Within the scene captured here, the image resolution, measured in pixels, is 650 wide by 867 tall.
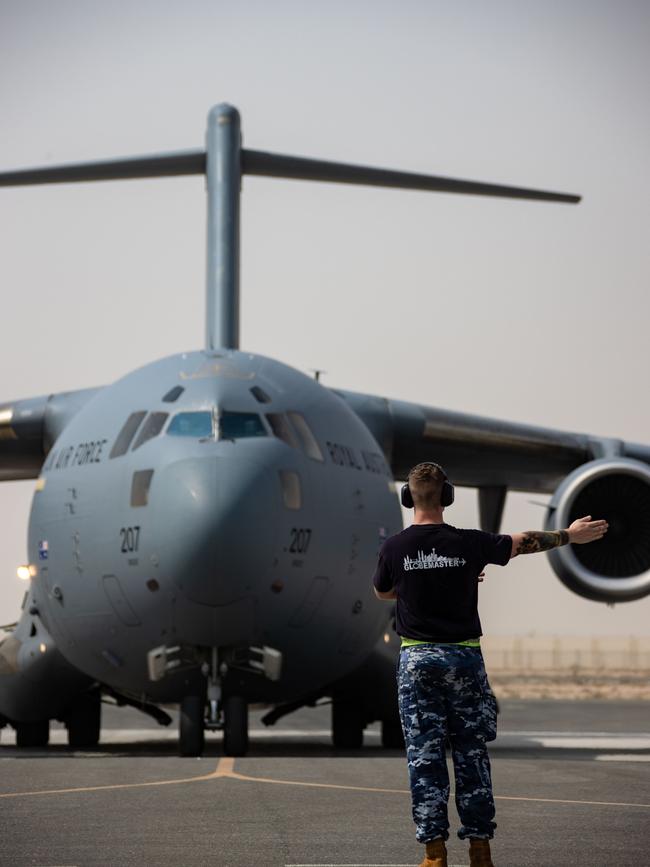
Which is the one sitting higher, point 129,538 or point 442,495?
point 129,538

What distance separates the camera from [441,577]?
20.3 ft

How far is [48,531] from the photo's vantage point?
14672 mm

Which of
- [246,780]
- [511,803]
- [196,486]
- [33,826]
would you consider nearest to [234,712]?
[196,486]

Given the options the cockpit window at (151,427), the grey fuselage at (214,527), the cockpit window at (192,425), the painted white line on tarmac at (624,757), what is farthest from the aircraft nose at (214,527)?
the painted white line on tarmac at (624,757)

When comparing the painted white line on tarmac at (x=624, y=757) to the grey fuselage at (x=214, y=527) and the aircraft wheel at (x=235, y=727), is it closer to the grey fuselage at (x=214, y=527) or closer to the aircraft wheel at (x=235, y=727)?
the grey fuselage at (x=214, y=527)

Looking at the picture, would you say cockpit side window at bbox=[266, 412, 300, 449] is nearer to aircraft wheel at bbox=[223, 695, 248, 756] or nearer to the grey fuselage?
the grey fuselage

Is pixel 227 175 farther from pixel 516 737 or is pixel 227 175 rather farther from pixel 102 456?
pixel 516 737

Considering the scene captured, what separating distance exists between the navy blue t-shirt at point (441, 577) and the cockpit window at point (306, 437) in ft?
25.4

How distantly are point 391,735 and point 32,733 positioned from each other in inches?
154

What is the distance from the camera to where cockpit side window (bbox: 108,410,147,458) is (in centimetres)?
1395

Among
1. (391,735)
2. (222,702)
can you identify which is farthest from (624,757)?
(222,702)

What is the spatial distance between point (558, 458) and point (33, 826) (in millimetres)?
12956

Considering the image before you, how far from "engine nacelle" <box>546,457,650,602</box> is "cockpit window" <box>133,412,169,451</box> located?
16.7 feet

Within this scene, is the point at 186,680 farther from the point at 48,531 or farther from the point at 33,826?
the point at 33,826
